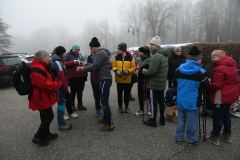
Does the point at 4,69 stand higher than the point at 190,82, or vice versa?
the point at 190,82

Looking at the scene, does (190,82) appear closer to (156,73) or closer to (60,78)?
(156,73)

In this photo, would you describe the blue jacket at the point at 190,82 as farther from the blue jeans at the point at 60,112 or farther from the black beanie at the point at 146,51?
the blue jeans at the point at 60,112

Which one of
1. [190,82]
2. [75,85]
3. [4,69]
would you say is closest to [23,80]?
[75,85]

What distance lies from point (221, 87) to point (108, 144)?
2313mm

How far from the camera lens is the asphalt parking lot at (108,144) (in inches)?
163

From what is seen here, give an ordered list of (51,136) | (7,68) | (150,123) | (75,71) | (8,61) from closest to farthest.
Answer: (51,136)
(150,123)
(75,71)
(7,68)
(8,61)

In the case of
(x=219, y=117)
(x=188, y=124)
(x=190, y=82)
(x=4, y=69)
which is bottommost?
(x=188, y=124)

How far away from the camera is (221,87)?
14.0 feet

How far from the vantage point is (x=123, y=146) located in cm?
451

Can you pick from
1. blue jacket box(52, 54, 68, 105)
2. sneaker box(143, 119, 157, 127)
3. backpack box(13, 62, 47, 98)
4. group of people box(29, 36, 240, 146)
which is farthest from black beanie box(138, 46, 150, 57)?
backpack box(13, 62, 47, 98)

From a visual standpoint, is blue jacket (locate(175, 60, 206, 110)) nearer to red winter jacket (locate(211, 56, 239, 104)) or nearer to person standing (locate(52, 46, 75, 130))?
red winter jacket (locate(211, 56, 239, 104))

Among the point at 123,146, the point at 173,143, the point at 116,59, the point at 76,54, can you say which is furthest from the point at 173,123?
the point at 76,54

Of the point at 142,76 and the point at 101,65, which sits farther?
the point at 142,76

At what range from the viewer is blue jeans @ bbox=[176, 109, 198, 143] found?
4.40m
